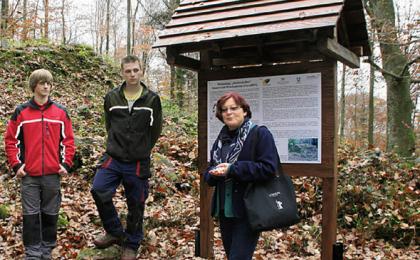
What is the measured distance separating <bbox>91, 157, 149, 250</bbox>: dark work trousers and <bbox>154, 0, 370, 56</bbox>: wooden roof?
4.86 ft

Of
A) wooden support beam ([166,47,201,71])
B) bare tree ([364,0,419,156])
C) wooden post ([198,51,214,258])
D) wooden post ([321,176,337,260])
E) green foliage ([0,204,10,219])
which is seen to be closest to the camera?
wooden post ([321,176,337,260])

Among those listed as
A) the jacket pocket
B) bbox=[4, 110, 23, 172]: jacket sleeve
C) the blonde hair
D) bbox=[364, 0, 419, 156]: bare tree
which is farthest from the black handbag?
bbox=[364, 0, 419, 156]: bare tree

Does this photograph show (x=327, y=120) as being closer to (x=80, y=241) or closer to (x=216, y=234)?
(x=216, y=234)

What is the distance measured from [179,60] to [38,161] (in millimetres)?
1988

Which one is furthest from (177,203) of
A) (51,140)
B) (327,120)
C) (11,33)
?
(11,33)

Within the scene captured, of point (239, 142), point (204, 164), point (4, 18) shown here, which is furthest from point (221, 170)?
point (4, 18)

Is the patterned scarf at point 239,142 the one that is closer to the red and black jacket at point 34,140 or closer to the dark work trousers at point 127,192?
the dark work trousers at point 127,192

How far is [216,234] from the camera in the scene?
6211 millimetres

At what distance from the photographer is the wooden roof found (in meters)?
3.96

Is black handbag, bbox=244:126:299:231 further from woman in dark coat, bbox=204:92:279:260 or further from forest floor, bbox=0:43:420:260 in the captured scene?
forest floor, bbox=0:43:420:260

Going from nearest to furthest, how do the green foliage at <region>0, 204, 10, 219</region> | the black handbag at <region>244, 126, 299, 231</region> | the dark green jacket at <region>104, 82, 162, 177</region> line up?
the black handbag at <region>244, 126, 299, 231</region> < the dark green jacket at <region>104, 82, 162, 177</region> < the green foliage at <region>0, 204, 10, 219</region>

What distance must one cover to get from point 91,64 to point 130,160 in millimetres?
12245

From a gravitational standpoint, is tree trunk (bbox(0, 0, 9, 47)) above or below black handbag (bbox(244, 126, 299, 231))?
above

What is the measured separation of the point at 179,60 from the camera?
488 centimetres
